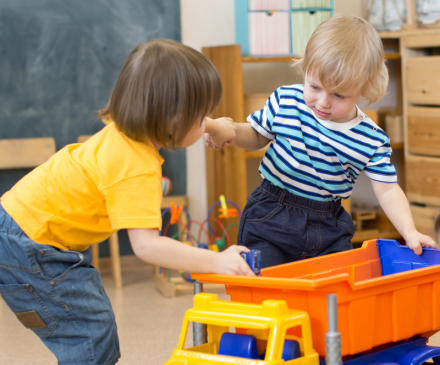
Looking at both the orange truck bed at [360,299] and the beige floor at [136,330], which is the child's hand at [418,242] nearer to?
the orange truck bed at [360,299]

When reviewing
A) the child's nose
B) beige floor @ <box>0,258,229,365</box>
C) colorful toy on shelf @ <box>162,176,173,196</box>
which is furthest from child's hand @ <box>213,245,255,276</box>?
colorful toy on shelf @ <box>162,176,173,196</box>

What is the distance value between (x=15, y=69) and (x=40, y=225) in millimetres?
1718

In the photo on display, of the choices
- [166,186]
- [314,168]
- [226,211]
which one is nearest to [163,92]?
[314,168]

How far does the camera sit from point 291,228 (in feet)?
3.71

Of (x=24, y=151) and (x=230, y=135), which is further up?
(x=230, y=135)

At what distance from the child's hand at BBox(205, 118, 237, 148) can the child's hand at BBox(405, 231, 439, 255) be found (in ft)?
1.35

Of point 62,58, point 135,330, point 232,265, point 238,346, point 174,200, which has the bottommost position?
point 135,330

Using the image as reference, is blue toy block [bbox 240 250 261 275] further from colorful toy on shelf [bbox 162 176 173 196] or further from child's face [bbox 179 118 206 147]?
colorful toy on shelf [bbox 162 176 173 196]

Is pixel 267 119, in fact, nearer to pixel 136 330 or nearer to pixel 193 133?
pixel 193 133

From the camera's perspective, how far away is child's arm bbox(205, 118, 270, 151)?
1126mm

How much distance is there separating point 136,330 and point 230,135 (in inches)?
35.7

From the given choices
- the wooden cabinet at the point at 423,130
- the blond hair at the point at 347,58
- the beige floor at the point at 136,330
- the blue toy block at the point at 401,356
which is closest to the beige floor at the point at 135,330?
the beige floor at the point at 136,330

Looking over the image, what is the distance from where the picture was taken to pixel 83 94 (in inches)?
98.7

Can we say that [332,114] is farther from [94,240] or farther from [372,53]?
[94,240]
